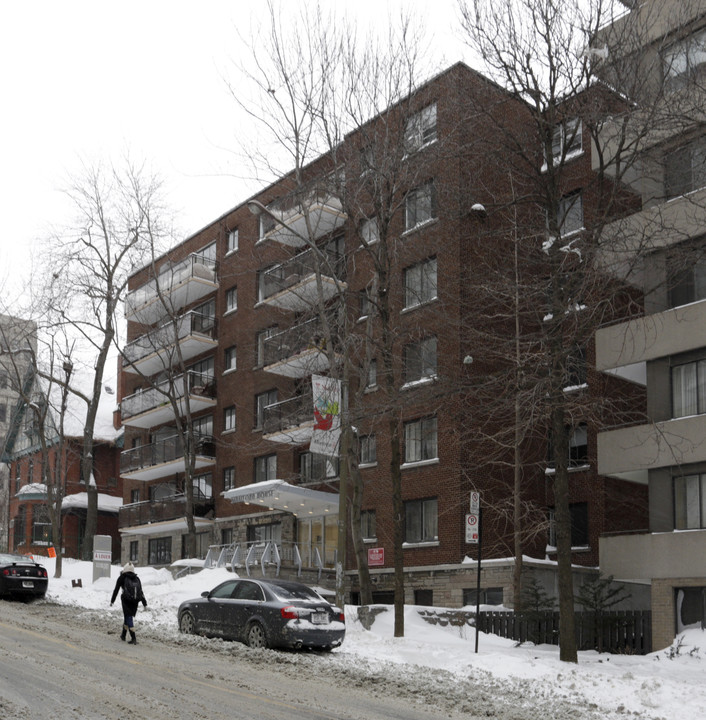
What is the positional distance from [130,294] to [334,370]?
24567 mm

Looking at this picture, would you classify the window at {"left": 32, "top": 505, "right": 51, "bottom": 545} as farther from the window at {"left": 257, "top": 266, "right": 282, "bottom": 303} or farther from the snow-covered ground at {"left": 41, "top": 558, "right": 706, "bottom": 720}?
the snow-covered ground at {"left": 41, "top": 558, "right": 706, "bottom": 720}

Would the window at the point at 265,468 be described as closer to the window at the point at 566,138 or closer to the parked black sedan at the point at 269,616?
the window at the point at 566,138

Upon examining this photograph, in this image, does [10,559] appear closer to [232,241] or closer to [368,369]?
[368,369]

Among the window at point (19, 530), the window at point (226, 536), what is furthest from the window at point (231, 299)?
the window at point (19, 530)

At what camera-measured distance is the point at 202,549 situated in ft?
141

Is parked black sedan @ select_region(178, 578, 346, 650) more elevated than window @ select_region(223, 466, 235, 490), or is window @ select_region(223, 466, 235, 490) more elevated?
window @ select_region(223, 466, 235, 490)

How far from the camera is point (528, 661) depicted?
691 inches

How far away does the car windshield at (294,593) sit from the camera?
61.4 feet

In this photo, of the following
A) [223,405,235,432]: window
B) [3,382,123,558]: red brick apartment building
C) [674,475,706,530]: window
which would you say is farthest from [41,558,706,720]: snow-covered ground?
[3,382,123,558]: red brick apartment building

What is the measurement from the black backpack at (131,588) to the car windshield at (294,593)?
2.60m

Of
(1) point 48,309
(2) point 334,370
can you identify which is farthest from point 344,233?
(1) point 48,309

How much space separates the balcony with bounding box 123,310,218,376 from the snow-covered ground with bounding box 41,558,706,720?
52.1 feet

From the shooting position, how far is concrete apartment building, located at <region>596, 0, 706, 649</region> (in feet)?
74.0

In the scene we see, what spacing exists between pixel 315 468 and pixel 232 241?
13.4m
